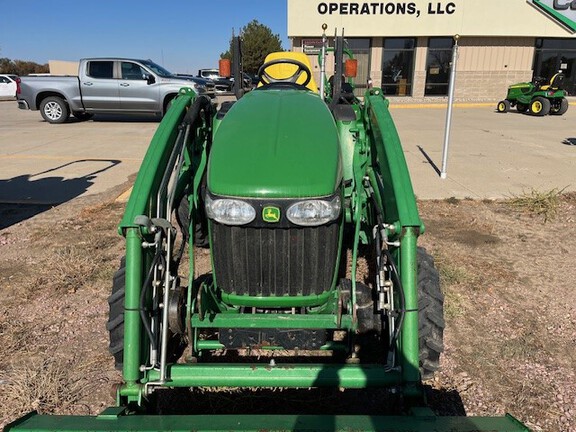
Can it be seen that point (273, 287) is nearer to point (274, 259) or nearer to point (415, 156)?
point (274, 259)

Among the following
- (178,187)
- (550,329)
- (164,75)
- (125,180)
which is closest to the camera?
(178,187)

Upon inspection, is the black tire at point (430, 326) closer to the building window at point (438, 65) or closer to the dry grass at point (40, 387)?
the dry grass at point (40, 387)

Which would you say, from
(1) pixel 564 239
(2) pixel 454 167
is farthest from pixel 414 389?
(2) pixel 454 167

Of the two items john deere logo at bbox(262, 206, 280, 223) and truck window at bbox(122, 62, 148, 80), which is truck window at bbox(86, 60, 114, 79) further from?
john deere logo at bbox(262, 206, 280, 223)

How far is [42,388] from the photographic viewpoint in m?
2.77

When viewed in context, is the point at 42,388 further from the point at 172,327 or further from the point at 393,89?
the point at 393,89

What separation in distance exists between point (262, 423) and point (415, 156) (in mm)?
8533

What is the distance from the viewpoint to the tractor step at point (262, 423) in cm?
187

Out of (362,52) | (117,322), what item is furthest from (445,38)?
(117,322)

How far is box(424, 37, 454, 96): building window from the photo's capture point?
73.1 feet

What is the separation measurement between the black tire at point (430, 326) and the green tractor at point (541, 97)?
659 inches

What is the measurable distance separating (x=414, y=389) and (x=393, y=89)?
22980 millimetres

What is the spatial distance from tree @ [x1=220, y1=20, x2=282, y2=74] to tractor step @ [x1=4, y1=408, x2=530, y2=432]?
153 ft

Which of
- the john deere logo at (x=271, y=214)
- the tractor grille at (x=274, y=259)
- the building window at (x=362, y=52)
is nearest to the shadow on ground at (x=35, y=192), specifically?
the tractor grille at (x=274, y=259)
